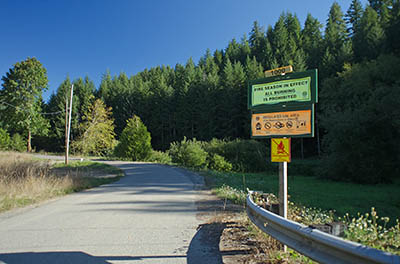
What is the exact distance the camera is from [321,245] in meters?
2.42

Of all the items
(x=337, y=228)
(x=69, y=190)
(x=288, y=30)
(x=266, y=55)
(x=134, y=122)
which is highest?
(x=288, y=30)

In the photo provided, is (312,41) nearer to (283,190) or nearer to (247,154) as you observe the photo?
(247,154)

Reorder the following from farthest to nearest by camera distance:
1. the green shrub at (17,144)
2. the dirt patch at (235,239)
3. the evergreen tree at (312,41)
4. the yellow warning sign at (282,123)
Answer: the evergreen tree at (312,41) → the green shrub at (17,144) → the yellow warning sign at (282,123) → the dirt patch at (235,239)

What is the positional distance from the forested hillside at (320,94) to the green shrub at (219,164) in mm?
10565

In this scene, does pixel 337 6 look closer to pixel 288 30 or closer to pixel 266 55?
pixel 288 30

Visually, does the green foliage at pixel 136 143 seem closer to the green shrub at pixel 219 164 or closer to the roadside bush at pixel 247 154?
the green shrub at pixel 219 164

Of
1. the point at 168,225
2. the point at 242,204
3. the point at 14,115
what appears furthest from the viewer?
the point at 14,115

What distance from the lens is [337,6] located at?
71.6m

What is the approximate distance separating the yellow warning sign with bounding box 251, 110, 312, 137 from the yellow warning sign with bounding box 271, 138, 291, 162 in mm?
115

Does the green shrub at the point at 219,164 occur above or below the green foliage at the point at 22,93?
below

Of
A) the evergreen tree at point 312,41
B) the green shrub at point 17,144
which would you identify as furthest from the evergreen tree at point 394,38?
the green shrub at point 17,144

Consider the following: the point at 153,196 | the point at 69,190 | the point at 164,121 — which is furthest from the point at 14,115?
the point at 153,196

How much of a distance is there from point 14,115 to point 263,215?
55.6 m

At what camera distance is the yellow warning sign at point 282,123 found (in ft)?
12.2
